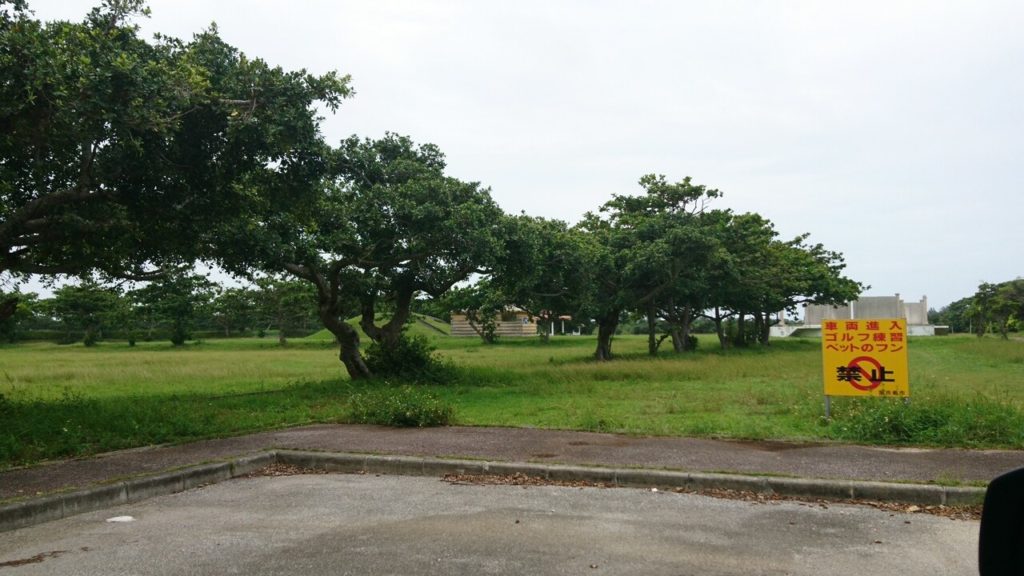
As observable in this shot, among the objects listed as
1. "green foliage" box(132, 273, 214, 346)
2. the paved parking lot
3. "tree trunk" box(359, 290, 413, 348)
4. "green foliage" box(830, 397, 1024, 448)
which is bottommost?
the paved parking lot

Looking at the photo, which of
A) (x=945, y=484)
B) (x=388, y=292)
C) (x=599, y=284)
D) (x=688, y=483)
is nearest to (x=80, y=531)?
(x=688, y=483)

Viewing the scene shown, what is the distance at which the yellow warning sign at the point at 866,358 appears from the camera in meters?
10.1

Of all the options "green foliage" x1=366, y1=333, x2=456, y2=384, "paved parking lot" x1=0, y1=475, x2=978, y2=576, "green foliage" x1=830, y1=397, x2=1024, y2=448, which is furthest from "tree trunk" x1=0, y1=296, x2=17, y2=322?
"green foliage" x1=830, y1=397, x2=1024, y2=448

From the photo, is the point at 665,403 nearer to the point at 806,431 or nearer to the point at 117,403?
the point at 806,431

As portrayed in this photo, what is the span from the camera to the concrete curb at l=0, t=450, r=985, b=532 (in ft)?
20.6

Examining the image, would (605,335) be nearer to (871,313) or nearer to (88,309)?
(88,309)

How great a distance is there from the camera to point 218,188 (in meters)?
10.5

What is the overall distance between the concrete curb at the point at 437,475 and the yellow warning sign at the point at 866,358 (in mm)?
3928

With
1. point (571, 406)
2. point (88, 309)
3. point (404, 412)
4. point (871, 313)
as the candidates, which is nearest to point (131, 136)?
point (404, 412)

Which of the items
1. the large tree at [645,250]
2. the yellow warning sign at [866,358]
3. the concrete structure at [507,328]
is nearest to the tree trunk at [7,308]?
the yellow warning sign at [866,358]

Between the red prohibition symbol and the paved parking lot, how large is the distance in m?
4.52

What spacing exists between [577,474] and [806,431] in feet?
14.1

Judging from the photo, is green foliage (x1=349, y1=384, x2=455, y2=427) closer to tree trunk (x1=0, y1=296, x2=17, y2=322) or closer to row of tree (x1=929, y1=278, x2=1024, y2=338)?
tree trunk (x1=0, y1=296, x2=17, y2=322)

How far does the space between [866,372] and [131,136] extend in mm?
10598
